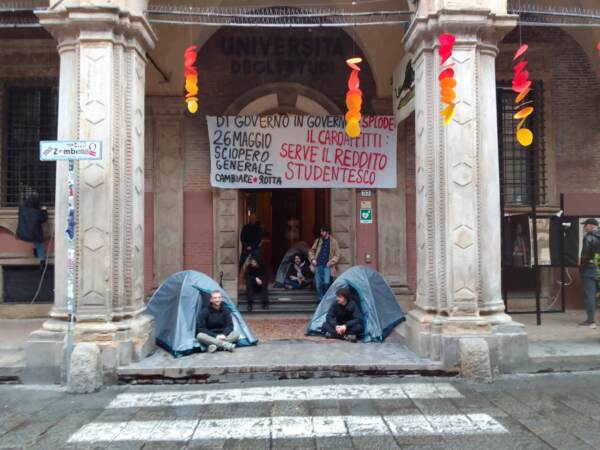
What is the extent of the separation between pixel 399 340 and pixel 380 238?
333cm

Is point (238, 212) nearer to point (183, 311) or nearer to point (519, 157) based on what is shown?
point (183, 311)

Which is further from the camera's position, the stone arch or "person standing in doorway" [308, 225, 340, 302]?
the stone arch

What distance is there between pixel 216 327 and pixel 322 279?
358cm

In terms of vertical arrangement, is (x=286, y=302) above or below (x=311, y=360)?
above

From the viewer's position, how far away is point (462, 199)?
7.45m

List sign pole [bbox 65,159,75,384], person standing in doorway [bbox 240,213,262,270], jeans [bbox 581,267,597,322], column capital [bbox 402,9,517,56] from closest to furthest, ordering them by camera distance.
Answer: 1. sign pole [bbox 65,159,75,384]
2. column capital [bbox 402,9,517,56]
3. jeans [bbox 581,267,597,322]
4. person standing in doorway [bbox 240,213,262,270]

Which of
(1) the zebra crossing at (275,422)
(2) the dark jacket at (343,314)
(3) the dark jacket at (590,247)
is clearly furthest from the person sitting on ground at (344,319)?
(3) the dark jacket at (590,247)

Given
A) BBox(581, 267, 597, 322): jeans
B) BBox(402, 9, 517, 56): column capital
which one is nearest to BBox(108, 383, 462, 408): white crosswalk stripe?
BBox(581, 267, 597, 322): jeans

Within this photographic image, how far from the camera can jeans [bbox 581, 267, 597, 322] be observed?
9609 mm

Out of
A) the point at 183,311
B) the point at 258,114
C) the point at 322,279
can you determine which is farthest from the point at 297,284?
the point at 183,311

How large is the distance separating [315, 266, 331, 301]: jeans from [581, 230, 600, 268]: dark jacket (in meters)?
4.97

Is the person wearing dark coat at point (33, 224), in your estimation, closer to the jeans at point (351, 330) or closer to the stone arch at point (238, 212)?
the stone arch at point (238, 212)

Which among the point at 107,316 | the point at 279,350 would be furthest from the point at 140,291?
the point at 279,350

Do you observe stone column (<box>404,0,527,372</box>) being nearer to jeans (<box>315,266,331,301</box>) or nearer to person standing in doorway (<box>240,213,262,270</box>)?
jeans (<box>315,266,331,301</box>)
